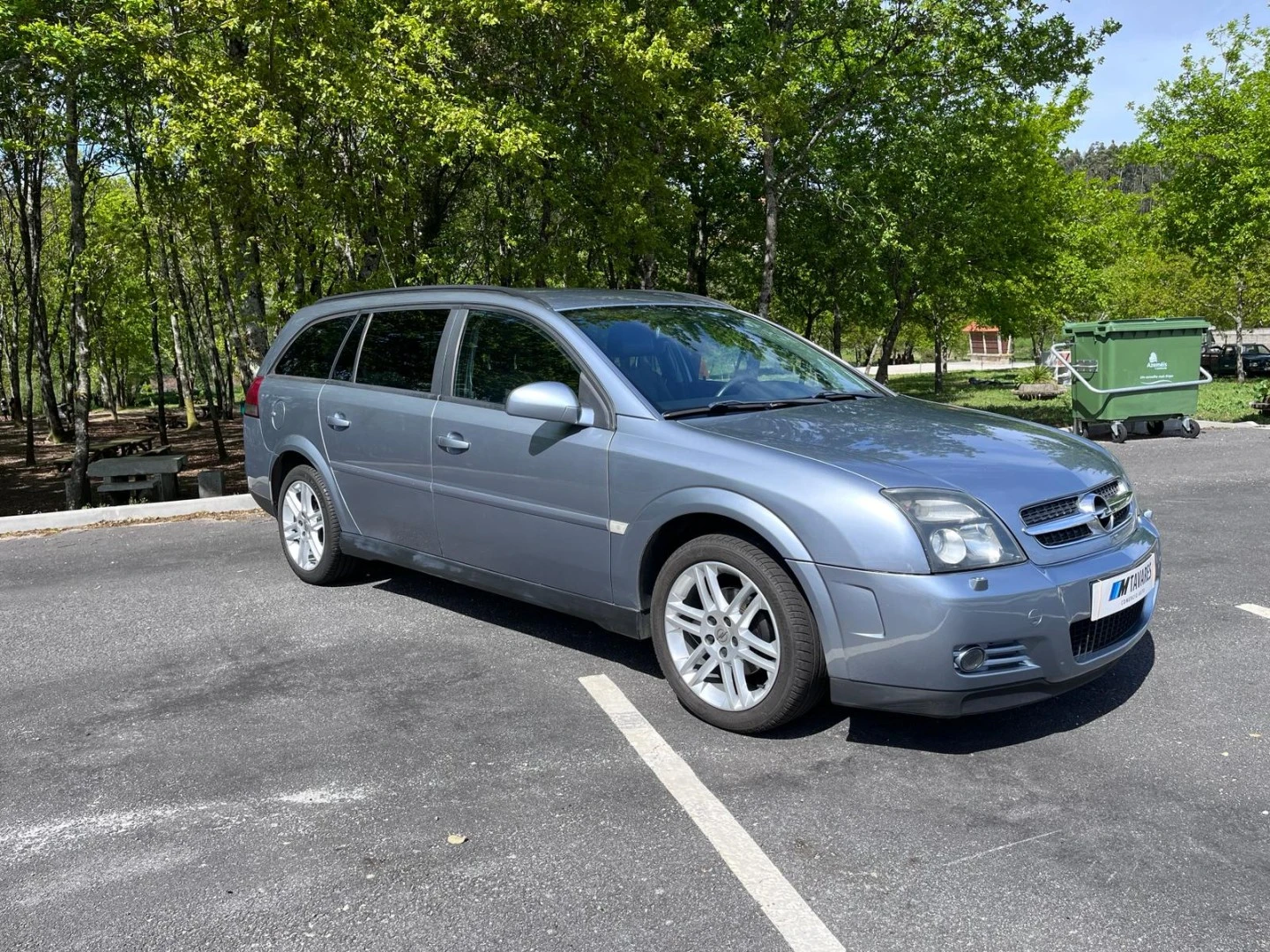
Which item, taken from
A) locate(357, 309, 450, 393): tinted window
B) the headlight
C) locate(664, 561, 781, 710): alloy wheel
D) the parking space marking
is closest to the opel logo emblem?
the headlight

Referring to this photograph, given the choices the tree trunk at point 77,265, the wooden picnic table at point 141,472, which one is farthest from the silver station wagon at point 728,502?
the tree trunk at point 77,265

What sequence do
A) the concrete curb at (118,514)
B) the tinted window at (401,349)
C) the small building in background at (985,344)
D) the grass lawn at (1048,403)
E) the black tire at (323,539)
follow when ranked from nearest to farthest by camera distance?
the tinted window at (401,349), the black tire at (323,539), the concrete curb at (118,514), the grass lawn at (1048,403), the small building in background at (985,344)

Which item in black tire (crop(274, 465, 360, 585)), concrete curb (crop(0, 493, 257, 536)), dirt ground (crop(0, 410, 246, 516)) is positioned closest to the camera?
black tire (crop(274, 465, 360, 585))

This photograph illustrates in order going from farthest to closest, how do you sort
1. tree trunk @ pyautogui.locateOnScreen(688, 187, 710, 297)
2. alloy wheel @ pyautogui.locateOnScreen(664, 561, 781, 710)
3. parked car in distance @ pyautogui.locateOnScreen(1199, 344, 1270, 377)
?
1. parked car in distance @ pyautogui.locateOnScreen(1199, 344, 1270, 377)
2. tree trunk @ pyautogui.locateOnScreen(688, 187, 710, 297)
3. alloy wheel @ pyautogui.locateOnScreen(664, 561, 781, 710)

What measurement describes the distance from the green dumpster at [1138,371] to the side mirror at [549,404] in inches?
465

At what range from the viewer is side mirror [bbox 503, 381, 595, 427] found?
4.32 m

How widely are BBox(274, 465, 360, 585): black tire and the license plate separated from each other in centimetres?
406

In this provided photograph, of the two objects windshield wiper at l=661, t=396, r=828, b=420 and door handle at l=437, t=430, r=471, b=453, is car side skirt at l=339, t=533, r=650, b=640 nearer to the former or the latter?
door handle at l=437, t=430, r=471, b=453

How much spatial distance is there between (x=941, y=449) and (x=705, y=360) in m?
1.30

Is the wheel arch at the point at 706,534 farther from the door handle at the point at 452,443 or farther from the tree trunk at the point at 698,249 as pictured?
the tree trunk at the point at 698,249

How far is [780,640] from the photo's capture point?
370cm

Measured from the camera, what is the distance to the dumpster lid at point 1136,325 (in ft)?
46.1

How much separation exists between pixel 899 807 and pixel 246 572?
4957 millimetres

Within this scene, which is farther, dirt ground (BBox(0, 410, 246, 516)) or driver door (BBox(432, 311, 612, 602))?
dirt ground (BBox(0, 410, 246, 516))
